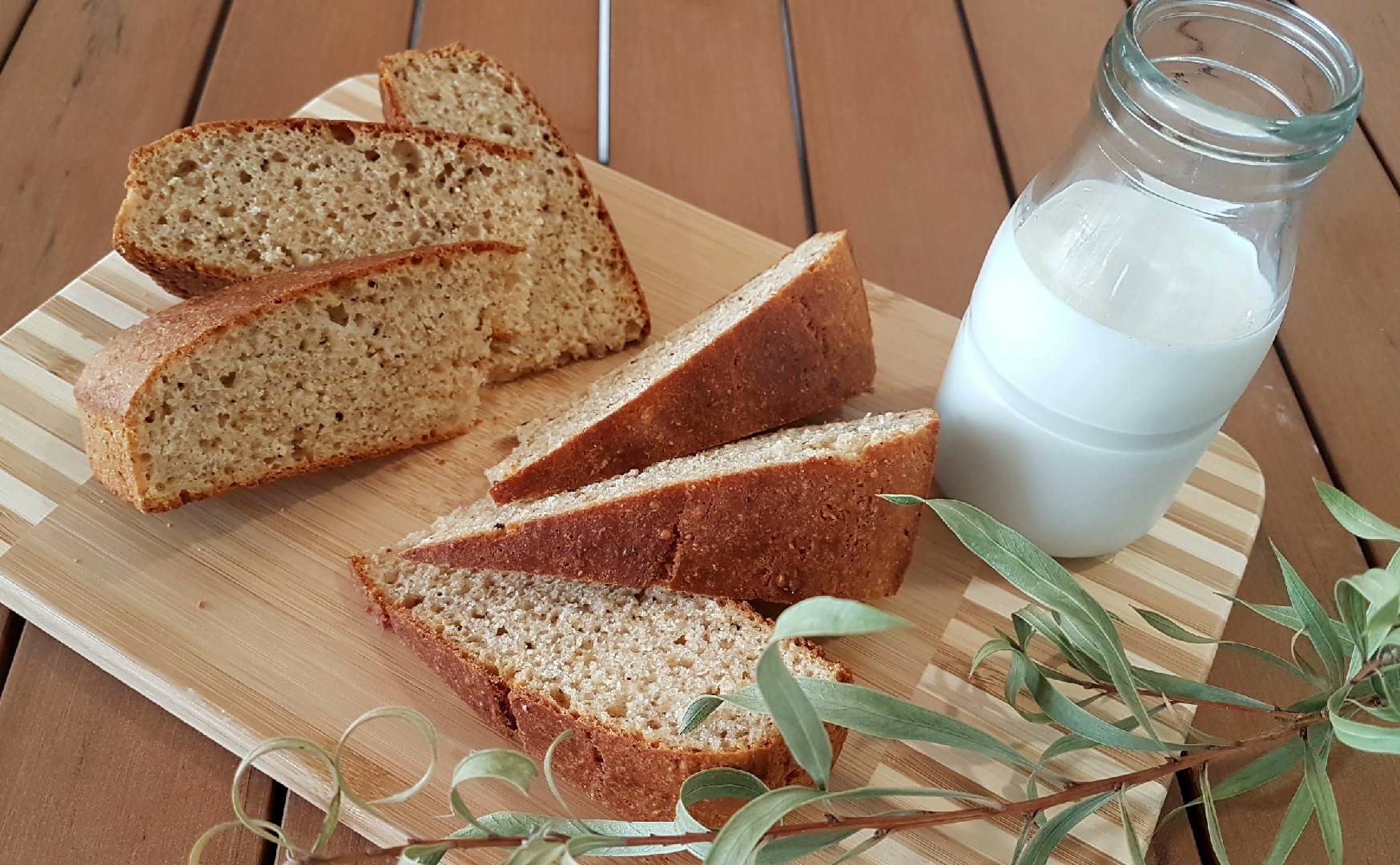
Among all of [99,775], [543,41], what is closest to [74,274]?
[99,775]

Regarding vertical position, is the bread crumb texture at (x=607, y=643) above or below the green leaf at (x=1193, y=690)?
below

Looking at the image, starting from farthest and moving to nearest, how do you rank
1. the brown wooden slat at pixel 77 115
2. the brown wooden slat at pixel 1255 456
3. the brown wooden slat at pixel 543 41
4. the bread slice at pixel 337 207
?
1. the brown wooden slat at pixel 543 41
2. the brown wooden slat at pixel 77 115
3. the bread slice at pixel 337 207
4. the brown wooden slat at pixel 1255 456

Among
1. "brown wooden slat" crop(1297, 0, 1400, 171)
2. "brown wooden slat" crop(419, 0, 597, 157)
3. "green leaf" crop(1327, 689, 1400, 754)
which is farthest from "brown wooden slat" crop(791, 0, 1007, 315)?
"green leaf" crop(1327, 689, 1400, 754)

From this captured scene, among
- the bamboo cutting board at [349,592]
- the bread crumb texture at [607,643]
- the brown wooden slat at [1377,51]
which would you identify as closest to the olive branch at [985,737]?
the bamboo cutting board at [349,592]

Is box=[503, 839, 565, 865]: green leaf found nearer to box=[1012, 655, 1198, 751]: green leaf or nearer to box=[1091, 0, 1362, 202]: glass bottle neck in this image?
box=[1012, 655, 1198, 751]: green leaf

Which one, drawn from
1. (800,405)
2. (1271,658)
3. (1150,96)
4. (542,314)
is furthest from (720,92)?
(1271,658)

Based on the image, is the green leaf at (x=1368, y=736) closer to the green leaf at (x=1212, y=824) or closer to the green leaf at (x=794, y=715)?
Result: the green leaf at (x=1212, y=824)
